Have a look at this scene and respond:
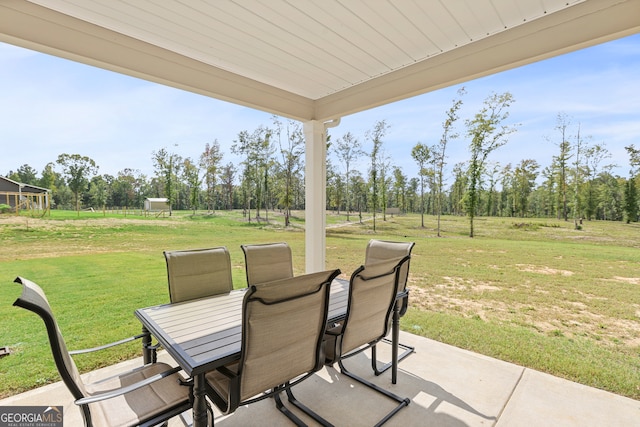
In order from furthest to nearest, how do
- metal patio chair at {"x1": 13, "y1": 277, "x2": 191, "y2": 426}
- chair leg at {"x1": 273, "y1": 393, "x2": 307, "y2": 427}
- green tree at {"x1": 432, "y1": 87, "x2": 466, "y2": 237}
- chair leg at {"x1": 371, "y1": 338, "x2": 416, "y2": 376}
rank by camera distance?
green tree at {"x1": 432, "y1": 87, "x2": 466, "y2": 237} → chair leg at {"x1": 371, "y1": 338, "x2": 416, "y2": 376} → chair leg at {"x1": 273, "y1": 393, "x2": 307, "y2": 427} → metal patio chair at {"x1": 13, "y1": 277, "x2": 191, "y2": 426}

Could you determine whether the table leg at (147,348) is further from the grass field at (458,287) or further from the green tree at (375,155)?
the green tree at (375,155)

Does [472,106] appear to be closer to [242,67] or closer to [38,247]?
[242,67]

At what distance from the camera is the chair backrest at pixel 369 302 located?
69.1 inches

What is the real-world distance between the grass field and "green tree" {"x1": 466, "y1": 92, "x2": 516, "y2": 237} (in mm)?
438

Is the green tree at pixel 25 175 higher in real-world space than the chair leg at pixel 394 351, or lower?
higher

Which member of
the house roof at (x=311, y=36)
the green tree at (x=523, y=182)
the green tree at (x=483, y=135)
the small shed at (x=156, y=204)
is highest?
the house roof at (x=311, y=36)

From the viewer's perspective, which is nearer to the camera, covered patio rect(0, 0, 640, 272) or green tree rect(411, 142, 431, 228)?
covered patio rect(0, 0, 640, 272)

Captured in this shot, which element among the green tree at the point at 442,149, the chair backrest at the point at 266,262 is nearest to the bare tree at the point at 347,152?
the green tree at the point at 442,149

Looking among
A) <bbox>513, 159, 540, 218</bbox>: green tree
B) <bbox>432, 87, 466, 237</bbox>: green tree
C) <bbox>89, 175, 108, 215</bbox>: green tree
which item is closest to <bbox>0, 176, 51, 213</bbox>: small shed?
<bbox>89, 175, 108, 215</bbox>: green tree

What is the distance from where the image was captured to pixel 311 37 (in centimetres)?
237

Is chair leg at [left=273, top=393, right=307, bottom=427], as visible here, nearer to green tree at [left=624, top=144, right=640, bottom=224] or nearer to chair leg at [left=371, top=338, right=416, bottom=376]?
chair leg at [left=371, top=338, right=416, bottom=376]

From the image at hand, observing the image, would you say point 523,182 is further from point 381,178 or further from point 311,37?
point 311,37

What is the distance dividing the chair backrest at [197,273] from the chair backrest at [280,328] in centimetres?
113

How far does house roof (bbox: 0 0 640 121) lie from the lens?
6.39 ft
